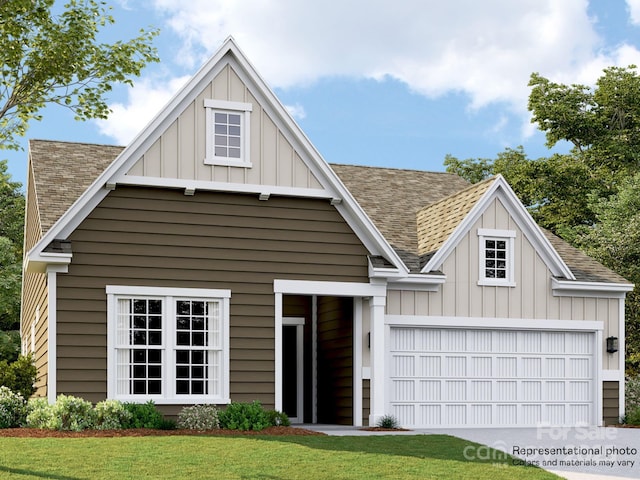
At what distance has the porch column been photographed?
21.3 m

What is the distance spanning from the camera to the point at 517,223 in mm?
23688

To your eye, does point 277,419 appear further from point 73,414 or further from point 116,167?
point 116,167

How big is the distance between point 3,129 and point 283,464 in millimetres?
10759

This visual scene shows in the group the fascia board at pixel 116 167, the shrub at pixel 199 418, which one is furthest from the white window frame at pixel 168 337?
the fascia board at pixel 116 167

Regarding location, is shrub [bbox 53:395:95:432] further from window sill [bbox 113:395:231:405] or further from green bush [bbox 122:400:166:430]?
window sill [bbox 113:395:231:405]

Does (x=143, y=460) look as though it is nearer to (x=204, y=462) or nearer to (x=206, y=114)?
(x=204, y=462)

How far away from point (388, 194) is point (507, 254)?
4825mm

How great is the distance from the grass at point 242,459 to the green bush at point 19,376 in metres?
4.60

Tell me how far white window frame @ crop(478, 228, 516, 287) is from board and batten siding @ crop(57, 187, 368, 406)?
347 cm

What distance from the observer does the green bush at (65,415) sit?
690 inches

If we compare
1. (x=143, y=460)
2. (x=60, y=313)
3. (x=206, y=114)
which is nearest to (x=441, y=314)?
(x=206, y=114)

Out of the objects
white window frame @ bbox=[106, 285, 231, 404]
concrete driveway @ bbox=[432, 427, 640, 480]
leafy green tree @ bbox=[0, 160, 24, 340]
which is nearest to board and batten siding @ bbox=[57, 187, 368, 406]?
white window frame @ bbox=[106, 285, 231, 404]

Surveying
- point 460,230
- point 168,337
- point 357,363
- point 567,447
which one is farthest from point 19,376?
point 567,447

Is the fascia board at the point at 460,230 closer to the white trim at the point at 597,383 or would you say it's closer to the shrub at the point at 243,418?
the white trim at the point at 597,383
